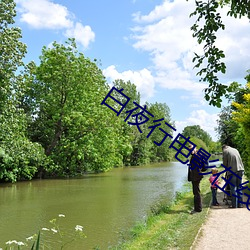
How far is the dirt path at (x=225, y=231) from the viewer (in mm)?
6727

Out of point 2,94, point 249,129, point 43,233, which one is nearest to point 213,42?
point 43,233

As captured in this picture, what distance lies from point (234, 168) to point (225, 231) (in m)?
2.85

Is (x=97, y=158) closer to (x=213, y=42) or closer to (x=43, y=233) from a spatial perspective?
(x=43, y=233)

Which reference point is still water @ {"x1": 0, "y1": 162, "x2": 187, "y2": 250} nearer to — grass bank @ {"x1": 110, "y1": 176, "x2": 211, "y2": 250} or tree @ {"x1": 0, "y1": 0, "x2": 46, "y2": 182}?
grass bank @ {"x1": 110, "y1": 176, "x2": 211, "y2": 250}

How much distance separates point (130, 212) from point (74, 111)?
56.9 feet

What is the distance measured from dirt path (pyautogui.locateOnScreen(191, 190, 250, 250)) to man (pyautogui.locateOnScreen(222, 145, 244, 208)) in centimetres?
32

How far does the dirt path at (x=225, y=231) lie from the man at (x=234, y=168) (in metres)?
0.32

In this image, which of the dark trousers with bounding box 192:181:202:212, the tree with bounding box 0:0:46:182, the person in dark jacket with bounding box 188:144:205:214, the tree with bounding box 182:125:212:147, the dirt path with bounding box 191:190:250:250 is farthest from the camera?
the tree with bounding box 182:125:212:147

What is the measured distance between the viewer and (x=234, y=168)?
10.2 meters

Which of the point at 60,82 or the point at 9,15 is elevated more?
the point at 9,15

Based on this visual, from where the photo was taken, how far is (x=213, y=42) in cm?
351

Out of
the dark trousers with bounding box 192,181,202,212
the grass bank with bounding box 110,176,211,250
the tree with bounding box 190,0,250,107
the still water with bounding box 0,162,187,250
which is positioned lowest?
the still water with bounding box 0,162,187,250

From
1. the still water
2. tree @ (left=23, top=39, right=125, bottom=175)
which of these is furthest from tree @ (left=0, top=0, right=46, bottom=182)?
tree @ (left=23, top=39, right=125, bottom=175)

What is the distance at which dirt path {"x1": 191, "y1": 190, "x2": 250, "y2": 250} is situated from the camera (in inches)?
265
